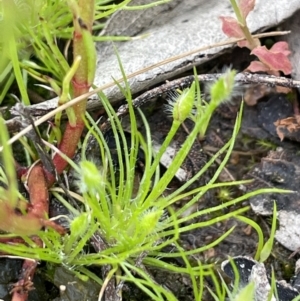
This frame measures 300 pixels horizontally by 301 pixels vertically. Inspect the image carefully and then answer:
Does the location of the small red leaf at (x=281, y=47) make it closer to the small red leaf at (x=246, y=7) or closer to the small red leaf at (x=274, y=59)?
the small red leaf at (x=274, y=59)

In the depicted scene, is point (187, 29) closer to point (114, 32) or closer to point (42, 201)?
point (114, 32)

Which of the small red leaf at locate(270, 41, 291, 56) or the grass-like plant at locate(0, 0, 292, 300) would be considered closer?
the grass-like plant at locate(0, 0, 292, 300)

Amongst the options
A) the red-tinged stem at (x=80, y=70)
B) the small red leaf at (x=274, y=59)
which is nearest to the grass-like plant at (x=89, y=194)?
the red-tinged stem at (x=80, y=70)

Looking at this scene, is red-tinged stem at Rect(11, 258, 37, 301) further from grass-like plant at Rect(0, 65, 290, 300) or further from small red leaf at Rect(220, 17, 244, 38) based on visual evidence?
small red leaf at Rect(220, 17, 244, 38)

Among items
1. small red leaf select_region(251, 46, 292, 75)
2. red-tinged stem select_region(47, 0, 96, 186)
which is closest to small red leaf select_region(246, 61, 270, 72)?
small red leaf select_region(251, 46, 292, 75)

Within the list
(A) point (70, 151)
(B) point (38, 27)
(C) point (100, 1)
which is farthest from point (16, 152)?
(C) point (100, 1)

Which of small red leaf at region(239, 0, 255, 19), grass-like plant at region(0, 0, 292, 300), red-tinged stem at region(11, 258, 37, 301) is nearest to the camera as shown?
grass-like plant at region(0, 0, 292, 300)
